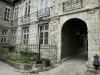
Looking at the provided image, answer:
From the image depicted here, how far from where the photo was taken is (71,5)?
736 centimetres

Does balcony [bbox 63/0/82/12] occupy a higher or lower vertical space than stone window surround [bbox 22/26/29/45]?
higher

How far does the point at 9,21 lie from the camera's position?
13984mm

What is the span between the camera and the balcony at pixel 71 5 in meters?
6.97

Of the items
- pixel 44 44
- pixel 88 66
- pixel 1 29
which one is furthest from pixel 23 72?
pixel 1 29

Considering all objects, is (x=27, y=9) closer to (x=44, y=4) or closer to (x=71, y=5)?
(x=44, y=4)

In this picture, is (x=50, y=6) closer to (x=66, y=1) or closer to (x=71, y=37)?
(x=66, y=1)

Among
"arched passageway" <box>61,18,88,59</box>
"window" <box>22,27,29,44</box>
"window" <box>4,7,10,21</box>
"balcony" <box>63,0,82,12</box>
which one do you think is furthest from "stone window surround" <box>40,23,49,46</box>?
"window" <box>4,7,10,21</box>

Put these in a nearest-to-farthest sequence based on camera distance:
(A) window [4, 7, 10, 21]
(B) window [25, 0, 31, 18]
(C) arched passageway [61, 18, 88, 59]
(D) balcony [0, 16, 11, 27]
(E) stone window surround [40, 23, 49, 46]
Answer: (C) arched passageway [61, 18, 88, 59]
(E) stone window surround [40, 23, 49, 46]
(B) window [25, 0, 31, 18]
(D) balcony [0, 16, 11, 27]
(A) window [4, 7, 10, 21]

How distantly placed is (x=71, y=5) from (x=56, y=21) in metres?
1.67

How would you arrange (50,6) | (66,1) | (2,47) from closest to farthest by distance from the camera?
(66,1), (50,6), (2,47)

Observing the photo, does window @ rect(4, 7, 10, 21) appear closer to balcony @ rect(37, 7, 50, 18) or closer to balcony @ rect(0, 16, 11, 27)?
balcony @ rect(0, 16, 11, 27)

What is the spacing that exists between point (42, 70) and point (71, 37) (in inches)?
160

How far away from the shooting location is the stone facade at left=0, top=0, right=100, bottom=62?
6112 millimetres

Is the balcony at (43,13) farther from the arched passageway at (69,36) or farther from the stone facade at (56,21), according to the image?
the arched passageway at (69,36)
